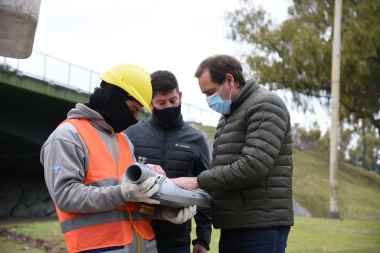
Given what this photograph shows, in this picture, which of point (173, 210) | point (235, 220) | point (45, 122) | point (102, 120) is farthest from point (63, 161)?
point (45, 122)

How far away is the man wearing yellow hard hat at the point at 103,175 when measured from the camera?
2963 millimetres

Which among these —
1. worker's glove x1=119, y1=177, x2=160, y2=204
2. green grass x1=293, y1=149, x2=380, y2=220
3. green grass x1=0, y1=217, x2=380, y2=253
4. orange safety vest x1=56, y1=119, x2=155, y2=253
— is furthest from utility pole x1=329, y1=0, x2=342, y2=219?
worker's glove x1=119, y1=177, x2=160, y2=204

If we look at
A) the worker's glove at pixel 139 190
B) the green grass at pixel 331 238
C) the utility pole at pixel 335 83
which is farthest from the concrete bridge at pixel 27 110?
the worker's glove at pixel 139 190

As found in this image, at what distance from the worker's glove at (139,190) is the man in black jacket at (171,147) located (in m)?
1.13

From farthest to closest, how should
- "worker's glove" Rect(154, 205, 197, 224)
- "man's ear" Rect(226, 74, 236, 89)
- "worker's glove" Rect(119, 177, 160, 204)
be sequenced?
"man's ear" Rect(226, 74, 236, 89) → "worker's glove" Rect(154, 205, 197, 224) → "worker's glove" Rect(119, 177, 160, 204)

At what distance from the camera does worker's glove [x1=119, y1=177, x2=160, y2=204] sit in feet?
9.57

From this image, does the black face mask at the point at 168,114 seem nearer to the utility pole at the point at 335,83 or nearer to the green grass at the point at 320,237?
the green grass at the point at 320,237

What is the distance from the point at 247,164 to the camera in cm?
339

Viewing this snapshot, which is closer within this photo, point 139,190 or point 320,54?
point 139,190

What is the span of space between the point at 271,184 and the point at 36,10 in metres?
1.75

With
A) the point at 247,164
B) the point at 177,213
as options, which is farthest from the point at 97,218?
the point at 247,164

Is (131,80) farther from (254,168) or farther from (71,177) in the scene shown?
(254,168)

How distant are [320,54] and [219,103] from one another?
18024 mm

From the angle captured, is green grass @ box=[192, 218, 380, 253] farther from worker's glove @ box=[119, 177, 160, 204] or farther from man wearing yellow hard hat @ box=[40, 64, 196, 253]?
worker's glove @ box=[119, 177, 160, 204]
